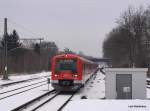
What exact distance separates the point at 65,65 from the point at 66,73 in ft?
2.11

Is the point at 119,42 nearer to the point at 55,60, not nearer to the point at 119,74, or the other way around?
the point at 55,60

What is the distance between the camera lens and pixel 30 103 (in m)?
22.6

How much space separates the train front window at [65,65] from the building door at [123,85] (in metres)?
7.13

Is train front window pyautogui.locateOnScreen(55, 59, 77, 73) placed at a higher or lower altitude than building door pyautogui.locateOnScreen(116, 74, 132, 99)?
higher

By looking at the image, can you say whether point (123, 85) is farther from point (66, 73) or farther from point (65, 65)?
point (65, 65)

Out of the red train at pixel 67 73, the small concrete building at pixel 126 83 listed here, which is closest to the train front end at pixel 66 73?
the red train at pixel 67 73

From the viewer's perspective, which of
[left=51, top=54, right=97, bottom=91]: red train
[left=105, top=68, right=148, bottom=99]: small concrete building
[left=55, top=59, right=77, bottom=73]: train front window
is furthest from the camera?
[left=55, top=59, right=77, bottom=73]: train front window

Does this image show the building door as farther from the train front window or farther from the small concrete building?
the train front window

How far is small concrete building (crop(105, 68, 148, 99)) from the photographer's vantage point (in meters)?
24.1

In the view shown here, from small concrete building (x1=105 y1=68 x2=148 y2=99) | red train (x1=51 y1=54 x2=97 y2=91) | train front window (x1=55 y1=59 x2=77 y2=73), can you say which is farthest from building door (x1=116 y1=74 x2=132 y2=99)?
train front window (x1=55 y1=59 x2=77 y2=73)

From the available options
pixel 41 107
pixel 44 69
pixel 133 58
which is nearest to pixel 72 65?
pixel 41 107

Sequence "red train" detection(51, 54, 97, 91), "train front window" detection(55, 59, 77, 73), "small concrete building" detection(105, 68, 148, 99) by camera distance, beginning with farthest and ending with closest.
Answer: "train front window" detection(55, 59, 77, 73) → "red train" detection(51, 54, 97, 91) → "small concrete building" detection(105, 68, 148, 99)

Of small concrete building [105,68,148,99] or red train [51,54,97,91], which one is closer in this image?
small concrete building [105,68,148,99]

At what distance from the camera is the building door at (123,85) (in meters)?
24.1
